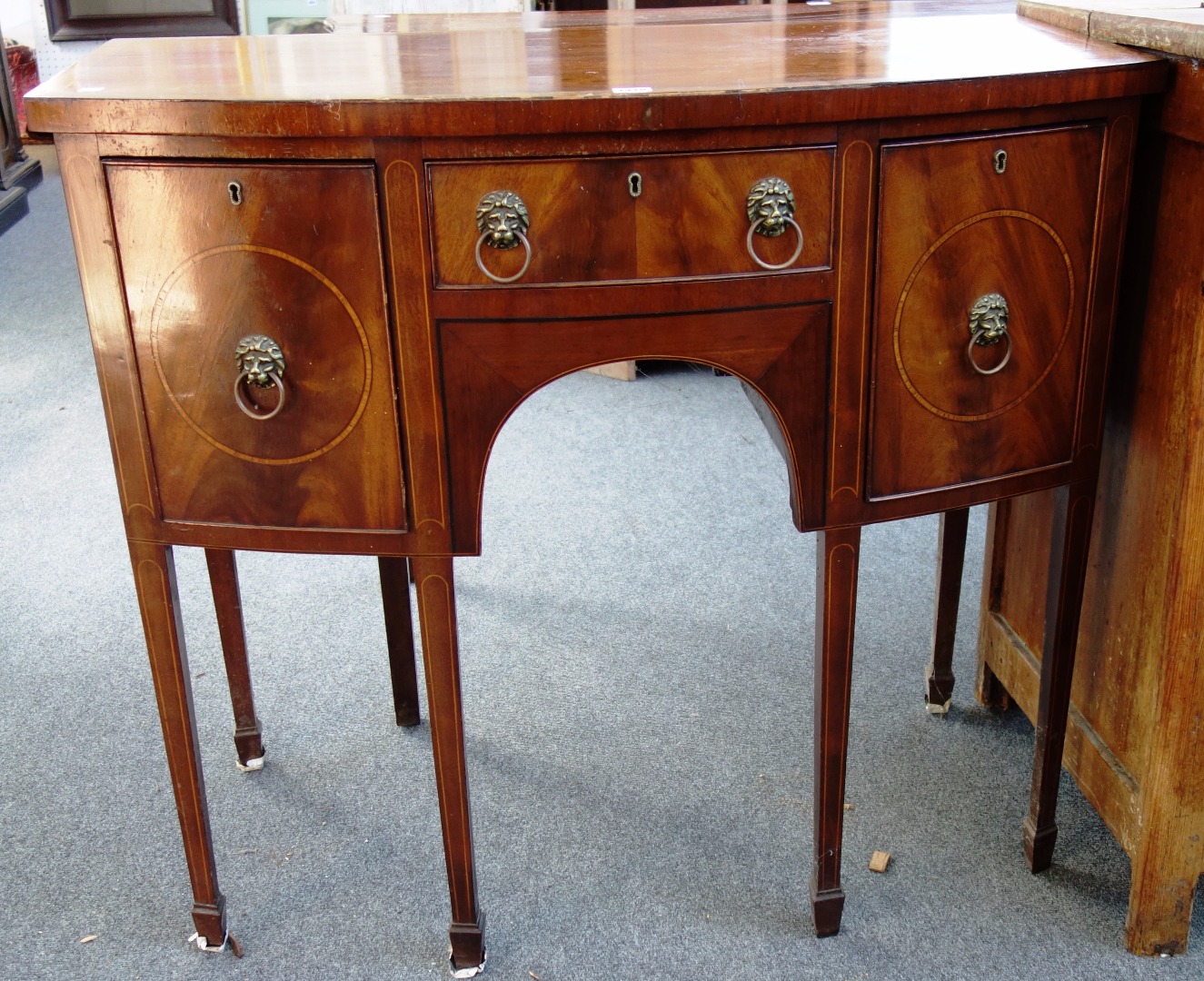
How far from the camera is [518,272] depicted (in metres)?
1.09

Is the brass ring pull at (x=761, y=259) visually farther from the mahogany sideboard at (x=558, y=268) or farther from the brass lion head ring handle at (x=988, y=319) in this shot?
the brass lion head ring handle at (x=988, y=319)

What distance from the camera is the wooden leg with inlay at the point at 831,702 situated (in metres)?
1.27

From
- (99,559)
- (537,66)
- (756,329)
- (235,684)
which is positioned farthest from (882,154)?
(99,559)

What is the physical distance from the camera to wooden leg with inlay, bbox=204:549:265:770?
1.62 metres

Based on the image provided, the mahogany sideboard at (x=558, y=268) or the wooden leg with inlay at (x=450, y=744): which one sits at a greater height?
the mahogany sideboard at (x=558, y=268)

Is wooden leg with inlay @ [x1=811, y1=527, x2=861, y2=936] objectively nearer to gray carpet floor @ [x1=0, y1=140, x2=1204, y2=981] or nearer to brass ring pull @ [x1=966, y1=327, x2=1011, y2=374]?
gray carpet floor @ [x1=0, y1=140, x2=1204, y2=981]

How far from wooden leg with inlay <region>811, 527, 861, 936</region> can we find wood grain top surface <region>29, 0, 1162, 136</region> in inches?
17.0

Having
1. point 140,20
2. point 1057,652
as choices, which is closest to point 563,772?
point 1057,652

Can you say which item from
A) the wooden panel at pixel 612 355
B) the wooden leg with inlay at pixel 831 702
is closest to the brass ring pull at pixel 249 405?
the wooden panel at pixel 612 355

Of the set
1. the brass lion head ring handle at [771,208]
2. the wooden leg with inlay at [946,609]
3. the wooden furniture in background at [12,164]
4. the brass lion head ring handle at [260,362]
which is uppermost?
the brass lion head ring handle at [771,208]

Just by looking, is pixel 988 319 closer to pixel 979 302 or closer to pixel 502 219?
pixel 979 302

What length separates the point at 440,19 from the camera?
180cm

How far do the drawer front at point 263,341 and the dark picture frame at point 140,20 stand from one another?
181 inches

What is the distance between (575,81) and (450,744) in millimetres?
671
